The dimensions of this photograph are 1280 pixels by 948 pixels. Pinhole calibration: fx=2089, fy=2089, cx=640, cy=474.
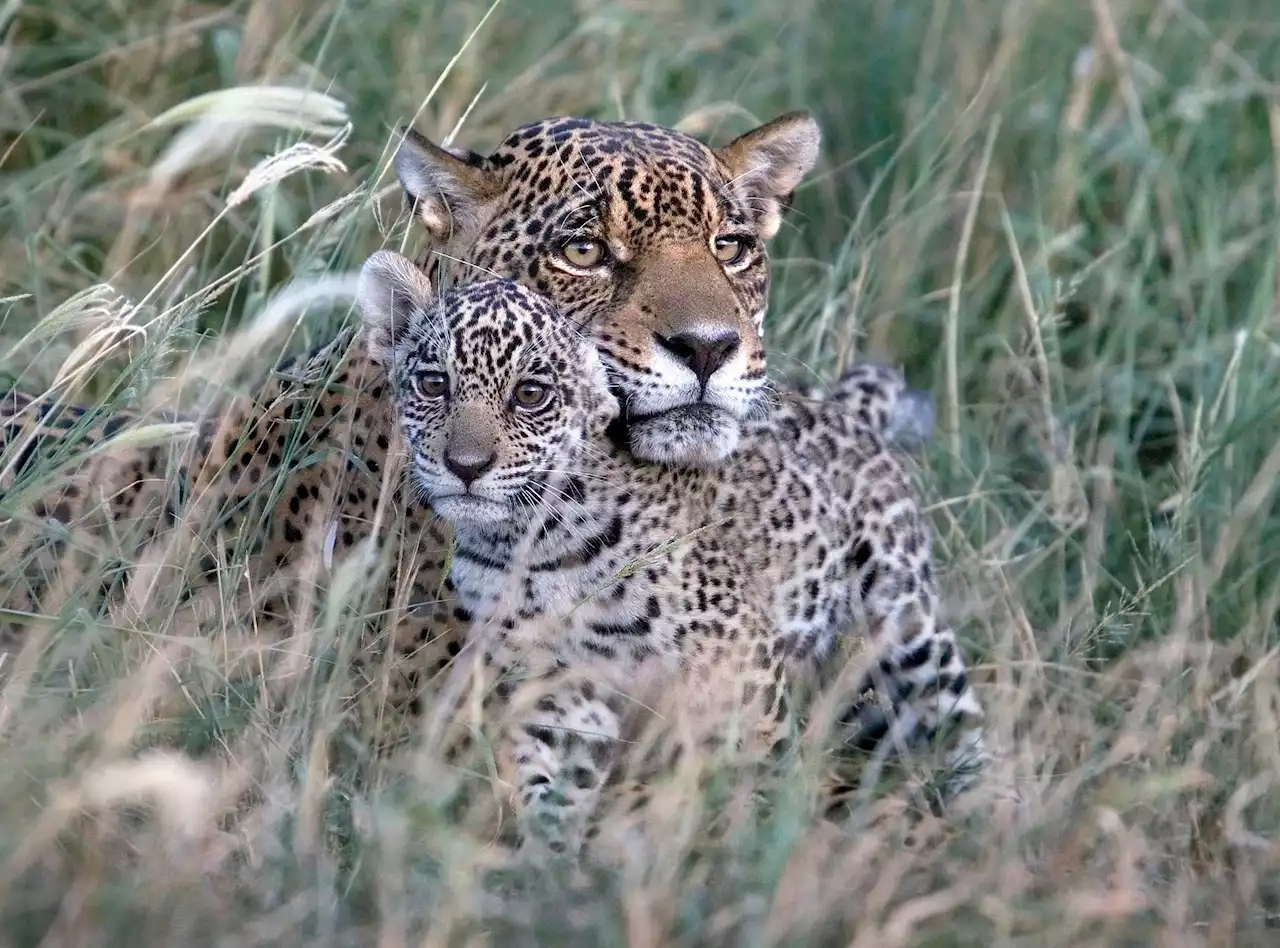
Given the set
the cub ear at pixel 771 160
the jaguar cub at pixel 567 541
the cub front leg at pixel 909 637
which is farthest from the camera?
the cub front leg at pixel 909 637

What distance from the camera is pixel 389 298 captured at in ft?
16.2

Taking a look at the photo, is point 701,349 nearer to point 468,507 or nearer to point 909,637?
point 468,507

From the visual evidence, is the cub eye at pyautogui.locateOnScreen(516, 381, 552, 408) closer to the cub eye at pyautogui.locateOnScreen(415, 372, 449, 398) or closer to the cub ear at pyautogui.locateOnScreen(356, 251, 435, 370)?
the cub eye at pyautogui.locateOnScreen(415, 372, 449, 398)

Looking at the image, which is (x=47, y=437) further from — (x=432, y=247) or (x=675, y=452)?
(x=675, y=452)

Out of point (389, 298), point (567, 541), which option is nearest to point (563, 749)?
point (567, 541)

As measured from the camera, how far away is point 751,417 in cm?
529

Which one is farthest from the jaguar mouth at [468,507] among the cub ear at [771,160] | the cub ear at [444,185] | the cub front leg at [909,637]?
the cub front leg at [909,637]

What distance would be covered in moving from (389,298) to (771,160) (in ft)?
4.28

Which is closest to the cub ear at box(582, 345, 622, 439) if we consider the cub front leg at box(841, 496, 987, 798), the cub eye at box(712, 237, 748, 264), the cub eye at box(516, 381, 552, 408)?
the cub eye at box(516, 381, 552, 408)

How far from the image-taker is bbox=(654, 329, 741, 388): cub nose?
479cm

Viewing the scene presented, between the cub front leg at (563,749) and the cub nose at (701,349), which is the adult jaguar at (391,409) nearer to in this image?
the cub nose at (701,349)

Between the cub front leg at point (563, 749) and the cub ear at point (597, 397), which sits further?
the cub ear at point (597, 397)

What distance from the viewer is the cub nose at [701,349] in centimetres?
479

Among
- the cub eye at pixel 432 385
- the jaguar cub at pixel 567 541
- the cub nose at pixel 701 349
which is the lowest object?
the jaguar cub at pixel 567 541
